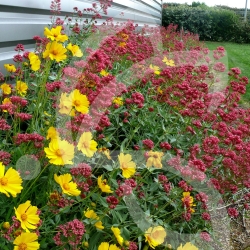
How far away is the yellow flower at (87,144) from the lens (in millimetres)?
1699

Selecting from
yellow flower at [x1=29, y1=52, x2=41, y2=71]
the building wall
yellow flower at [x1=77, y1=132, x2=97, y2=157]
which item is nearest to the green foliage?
the building wall

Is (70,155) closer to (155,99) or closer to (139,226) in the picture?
(139,226)

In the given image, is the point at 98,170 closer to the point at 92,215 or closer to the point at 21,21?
the point at 92,215

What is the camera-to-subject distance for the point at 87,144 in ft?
5.63

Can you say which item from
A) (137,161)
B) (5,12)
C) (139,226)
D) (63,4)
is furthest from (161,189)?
(63,4)

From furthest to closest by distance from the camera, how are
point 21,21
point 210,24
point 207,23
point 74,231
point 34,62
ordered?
point 210,24 < point 207,23 < point 21,21 < point 34,62 < point 74,231

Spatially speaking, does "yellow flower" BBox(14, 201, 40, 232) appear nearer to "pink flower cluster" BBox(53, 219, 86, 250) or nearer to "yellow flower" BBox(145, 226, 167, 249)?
"pink flower cluster" BBox(53, 219, 86, 250)

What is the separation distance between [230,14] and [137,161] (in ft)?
61.3

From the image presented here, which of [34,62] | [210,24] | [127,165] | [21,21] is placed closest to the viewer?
[127,165]

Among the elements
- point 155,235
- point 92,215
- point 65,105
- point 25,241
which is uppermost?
point 65,105

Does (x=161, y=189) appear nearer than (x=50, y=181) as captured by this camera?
No

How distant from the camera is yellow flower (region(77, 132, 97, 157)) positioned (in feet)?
5.57

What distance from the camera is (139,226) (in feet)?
6.51

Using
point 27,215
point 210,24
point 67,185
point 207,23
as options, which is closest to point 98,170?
point 67,185
